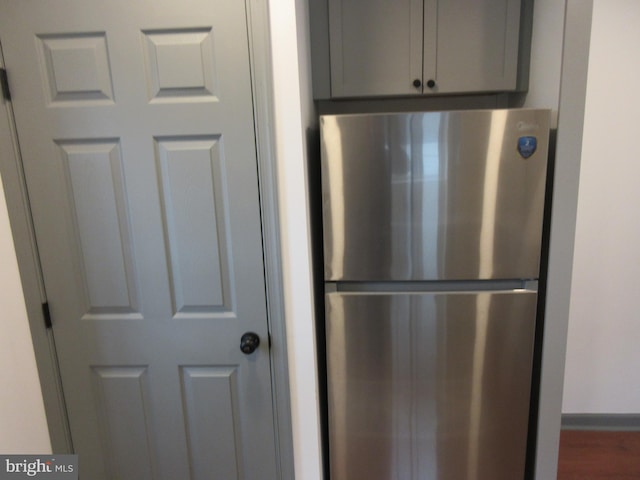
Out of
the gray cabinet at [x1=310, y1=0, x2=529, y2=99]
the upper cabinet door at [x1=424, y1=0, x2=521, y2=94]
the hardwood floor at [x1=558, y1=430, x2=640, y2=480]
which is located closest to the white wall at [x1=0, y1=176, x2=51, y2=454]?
the gray cabinet at [x1=310, y1=0, x2=529, y2=99]

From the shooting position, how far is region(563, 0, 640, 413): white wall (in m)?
1.83

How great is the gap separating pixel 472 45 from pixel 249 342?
4.75 feet

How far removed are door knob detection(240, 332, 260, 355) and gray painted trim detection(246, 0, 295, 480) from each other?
0.05m

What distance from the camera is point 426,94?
1672 millimetres

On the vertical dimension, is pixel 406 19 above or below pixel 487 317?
above

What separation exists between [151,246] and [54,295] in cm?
40

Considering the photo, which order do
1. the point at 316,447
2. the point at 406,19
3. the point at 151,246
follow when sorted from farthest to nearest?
the point at 406,19 < the point at 316,447 < the point at 151,246

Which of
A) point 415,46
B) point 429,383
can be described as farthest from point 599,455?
point 415,46

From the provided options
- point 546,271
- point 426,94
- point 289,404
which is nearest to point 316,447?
point 289,404

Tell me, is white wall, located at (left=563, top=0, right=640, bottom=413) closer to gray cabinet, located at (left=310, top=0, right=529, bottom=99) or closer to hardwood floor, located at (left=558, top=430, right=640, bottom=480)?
hardwood floor, located at (left=558, top=430, right=640, bottom=480)

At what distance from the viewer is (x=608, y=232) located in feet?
6.47

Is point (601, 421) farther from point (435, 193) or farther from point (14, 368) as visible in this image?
point (14, 368)

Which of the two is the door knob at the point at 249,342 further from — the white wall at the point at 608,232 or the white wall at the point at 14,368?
the white wall at the point at 608,232

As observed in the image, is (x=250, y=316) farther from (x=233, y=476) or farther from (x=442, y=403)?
(x=442, y=403)
